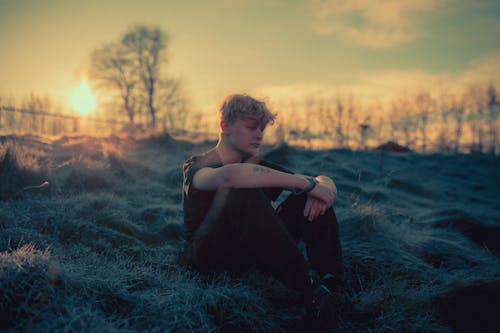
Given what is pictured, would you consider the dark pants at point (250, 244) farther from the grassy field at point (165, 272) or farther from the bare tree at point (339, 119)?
the bare tree at point (339, 119)

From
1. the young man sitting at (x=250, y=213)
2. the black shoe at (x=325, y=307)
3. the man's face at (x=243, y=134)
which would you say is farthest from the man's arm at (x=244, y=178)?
the black shoe at (x=325, y=307)

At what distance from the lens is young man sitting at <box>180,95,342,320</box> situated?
178 centimetres

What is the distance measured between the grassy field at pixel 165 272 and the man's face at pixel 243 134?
90 cm

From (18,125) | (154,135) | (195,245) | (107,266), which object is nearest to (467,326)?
(195,245)

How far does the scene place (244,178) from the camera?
1.81m

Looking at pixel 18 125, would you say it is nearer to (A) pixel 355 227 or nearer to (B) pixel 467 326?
(A) pixel 355 227

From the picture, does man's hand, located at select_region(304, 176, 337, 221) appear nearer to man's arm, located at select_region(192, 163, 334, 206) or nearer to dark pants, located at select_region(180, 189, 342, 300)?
man's arm, located at select_region(192, 163, 334, 206)

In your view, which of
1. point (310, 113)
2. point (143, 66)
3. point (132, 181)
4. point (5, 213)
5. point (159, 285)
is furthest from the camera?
point (310, 113)

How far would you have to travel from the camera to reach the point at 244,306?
5.72 feet

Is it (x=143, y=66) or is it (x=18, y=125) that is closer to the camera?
(x=18, y=125)

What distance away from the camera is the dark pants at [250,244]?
69.5 inches

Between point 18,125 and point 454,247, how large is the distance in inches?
774

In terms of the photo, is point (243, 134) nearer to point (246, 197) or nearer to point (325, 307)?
point (246, 197)

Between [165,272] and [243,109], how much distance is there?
124 centimetres
